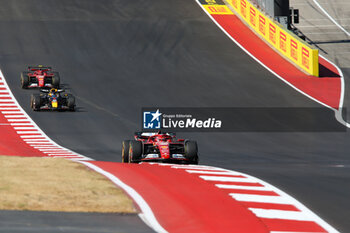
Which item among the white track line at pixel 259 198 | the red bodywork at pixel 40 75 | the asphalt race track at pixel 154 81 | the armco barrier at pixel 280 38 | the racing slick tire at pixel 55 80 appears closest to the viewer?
the white track line at pixel 259 198

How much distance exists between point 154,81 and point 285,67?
8.50 meters

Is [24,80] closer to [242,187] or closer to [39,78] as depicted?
[39,78]

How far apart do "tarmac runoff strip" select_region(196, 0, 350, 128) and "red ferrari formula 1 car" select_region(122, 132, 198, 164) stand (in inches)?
567

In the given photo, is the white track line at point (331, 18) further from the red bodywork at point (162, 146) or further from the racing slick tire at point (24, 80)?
the red bodywork at point (162, 146)

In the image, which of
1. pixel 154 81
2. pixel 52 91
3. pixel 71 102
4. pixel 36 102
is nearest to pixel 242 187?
pixel 71 102

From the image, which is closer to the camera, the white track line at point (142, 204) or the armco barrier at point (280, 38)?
the white track line at point (142, 204)

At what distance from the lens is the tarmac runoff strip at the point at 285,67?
136 feet

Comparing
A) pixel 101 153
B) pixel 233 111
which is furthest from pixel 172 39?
pixel 101 153

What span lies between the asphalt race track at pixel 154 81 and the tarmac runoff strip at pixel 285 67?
748mm

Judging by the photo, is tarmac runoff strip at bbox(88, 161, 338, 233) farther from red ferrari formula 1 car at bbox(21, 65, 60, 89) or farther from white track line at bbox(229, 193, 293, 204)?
red ferrari formula 1 car at bbox(21, 65, 60, 89)

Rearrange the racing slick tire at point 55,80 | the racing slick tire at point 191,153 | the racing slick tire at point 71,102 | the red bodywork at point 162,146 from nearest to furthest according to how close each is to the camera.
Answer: the racing slick tire at point 191,153, the red bodywork at point 162,146, the racing slick tire at point 71,102, the racing slick tire at point 55,80

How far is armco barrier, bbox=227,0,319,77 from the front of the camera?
4608 centimetres

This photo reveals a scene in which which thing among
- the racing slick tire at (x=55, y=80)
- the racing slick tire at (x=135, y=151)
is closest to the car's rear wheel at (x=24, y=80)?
the racing slick tire at (x=55, y=80)

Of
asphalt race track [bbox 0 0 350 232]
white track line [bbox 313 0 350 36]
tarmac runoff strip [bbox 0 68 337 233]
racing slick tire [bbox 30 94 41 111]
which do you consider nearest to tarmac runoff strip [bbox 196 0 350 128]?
asphalt race track [bbox 0 0 350 232]
